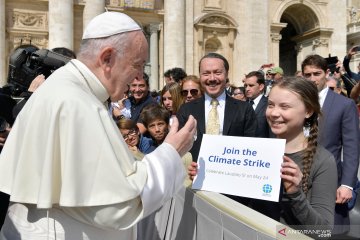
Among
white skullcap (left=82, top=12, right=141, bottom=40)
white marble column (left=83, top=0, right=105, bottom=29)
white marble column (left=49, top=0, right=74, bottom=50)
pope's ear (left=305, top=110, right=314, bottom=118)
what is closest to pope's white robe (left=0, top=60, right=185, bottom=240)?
white skullcap (left=82, top=12, right=141, bottom=40)

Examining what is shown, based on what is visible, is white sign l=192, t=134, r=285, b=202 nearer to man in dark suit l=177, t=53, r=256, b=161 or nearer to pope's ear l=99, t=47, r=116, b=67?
pope's ear l=99, t=47, r=116, b=67

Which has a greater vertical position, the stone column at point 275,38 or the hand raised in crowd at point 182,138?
the stone column at point 275,38

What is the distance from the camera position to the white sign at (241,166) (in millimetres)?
2299

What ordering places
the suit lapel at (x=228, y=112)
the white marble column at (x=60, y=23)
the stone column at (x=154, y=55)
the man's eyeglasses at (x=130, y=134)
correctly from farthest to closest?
the stone column at (x=154, y=55), the white marble column at (x=60, y=23), the man's eyeglasses at (x=130, y=134), the suit lapel at (x=228, y=112)

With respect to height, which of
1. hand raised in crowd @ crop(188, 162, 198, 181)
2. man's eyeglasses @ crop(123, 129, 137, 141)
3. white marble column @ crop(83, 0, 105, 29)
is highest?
white marble column @ crop(83, 0, 105, 29)

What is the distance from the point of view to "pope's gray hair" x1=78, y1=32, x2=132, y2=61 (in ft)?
6.75

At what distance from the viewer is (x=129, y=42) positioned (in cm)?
207

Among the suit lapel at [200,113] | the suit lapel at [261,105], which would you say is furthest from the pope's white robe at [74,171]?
the suit lapel at [261,105]

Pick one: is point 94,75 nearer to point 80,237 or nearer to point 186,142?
point 186,142

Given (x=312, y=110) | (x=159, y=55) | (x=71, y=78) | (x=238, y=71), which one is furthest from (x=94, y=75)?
(x=238, y=71)

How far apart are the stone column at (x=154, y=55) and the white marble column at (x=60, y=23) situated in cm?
442

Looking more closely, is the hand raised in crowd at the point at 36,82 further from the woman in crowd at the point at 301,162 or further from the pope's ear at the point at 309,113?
the pope's ear at the point at 309,113

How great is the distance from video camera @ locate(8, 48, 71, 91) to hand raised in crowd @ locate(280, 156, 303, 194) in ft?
9.24

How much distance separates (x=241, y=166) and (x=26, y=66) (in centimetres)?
313
